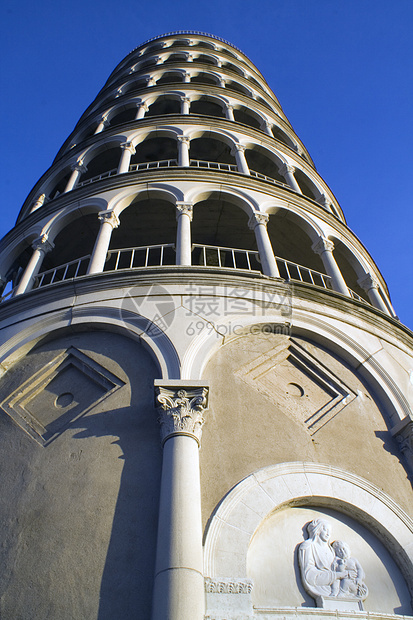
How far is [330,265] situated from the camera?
37.1 ft

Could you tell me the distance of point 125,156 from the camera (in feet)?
46.0

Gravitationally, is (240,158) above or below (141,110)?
below

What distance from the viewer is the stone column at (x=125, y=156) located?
13.3m

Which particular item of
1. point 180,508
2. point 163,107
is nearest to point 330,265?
point 180,508

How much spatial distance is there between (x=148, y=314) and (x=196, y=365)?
1.47m

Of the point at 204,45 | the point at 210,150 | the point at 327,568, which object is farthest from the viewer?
the point at 204,45

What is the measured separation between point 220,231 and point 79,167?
524 cm

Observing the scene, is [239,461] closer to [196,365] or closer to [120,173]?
[196,365]

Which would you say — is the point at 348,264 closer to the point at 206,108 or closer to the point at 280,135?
the point at 280,135

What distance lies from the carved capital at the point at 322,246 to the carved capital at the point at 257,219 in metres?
1.61

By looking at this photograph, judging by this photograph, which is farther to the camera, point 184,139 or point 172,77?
point 172,77

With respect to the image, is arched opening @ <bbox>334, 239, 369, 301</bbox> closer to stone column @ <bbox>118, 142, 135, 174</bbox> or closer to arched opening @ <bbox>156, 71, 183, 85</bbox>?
stone column @ <bbox>118, 142, 135, 174</bbox>

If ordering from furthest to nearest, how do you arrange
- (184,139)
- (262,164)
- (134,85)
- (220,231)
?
(134,85) < (262,164) < (184,139) < (220,231)

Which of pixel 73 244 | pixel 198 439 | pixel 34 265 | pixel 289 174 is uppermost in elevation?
pixel 289 174
